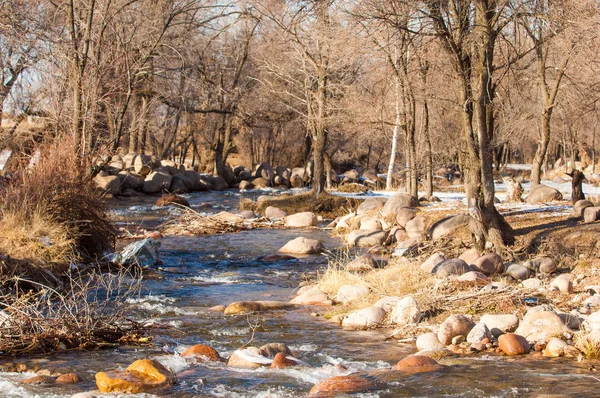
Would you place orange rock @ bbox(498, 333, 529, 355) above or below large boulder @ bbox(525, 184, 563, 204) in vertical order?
below

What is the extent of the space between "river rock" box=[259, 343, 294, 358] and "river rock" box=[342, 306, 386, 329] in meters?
1.56

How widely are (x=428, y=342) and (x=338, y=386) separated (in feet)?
6.00

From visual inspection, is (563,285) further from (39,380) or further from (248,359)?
(39,380)

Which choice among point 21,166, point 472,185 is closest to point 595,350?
point 472,185

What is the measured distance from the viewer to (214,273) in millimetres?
12852

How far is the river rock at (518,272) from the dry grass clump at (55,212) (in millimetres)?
6931

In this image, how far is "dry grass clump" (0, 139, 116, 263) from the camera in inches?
420

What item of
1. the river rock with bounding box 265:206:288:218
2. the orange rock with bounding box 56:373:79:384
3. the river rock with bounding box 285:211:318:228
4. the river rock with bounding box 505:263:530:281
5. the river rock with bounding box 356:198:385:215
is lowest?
the orange rock with bounding box 56:373:79:384

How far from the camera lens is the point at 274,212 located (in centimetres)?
2236

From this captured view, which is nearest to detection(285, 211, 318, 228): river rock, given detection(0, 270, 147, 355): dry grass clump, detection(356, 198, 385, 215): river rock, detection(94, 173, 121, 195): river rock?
detection(356, 198, 385, 215): river rock

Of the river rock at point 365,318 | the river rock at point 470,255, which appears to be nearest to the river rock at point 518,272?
the river rock at point 470,255

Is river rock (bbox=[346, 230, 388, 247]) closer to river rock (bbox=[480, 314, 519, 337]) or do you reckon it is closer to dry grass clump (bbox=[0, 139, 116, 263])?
dry grass clump (bbox=[0, 139, 116, 263])

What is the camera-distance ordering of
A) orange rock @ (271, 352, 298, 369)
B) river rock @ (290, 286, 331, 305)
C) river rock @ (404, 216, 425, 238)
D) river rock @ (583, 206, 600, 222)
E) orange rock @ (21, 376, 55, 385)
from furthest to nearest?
1. river rock @ (404, 216, 425, 238)
2. river rock @ (583, 206, 600, 222)
3. river rock @ (290, 286, 331, 305)
4. orange rock @ (271, 352, 298, 369)
5. orange rock @ (21, 376, 55, 385)

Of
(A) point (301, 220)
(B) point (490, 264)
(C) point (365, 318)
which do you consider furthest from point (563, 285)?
(A) point (301, 220)
